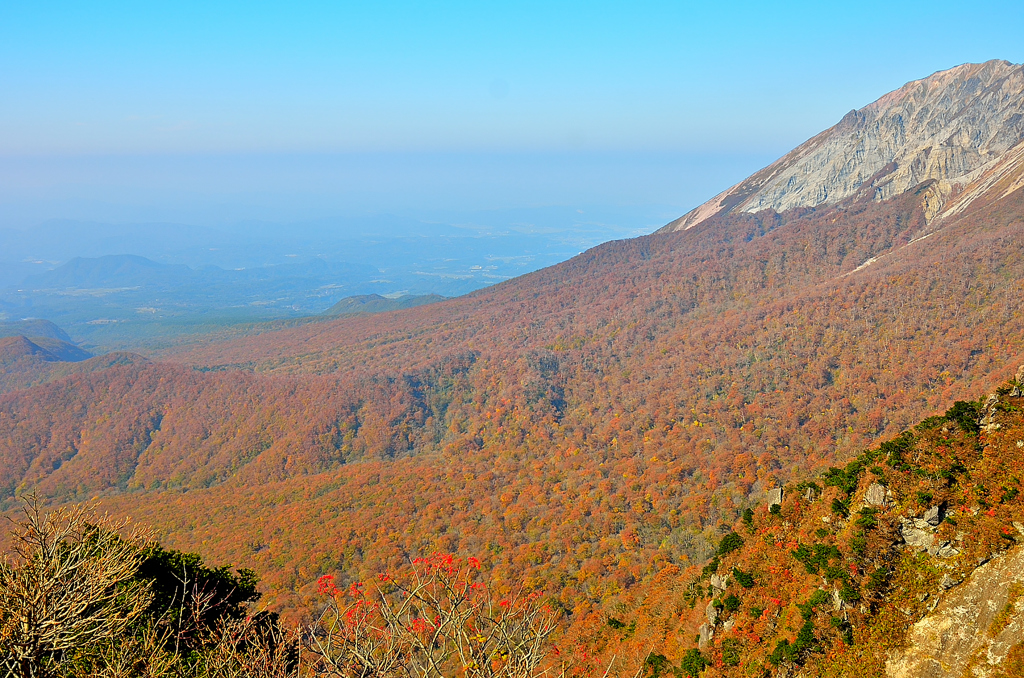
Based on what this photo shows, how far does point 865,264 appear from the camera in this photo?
251ft

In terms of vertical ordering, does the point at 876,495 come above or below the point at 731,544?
above

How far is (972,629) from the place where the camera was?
41.1 feet

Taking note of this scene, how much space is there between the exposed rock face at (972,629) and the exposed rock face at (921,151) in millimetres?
74805

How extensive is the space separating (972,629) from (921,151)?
10787 cm

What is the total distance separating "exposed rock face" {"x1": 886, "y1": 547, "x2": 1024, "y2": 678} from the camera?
11852 millimetres

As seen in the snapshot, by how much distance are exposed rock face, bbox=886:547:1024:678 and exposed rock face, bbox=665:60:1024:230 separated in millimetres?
74805

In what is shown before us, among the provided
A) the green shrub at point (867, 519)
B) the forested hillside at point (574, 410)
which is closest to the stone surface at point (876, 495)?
the green shrub at point (867, 519)

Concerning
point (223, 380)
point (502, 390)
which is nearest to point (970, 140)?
point (502, 390)

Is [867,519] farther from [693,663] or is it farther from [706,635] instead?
[693,663]

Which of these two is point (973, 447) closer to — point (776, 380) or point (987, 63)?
point (776, 380)

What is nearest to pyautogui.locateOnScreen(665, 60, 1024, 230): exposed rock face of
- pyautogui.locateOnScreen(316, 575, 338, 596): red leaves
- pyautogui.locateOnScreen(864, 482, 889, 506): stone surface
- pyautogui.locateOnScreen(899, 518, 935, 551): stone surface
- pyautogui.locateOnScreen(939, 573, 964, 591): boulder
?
pyautogui.locateOnScreen(864, 482, 889, 506): stone surface

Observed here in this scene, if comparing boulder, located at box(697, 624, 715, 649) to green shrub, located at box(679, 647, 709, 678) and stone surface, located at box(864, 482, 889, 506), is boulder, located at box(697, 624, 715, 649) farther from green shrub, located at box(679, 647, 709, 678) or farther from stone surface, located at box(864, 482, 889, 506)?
stone surface, located at box(864, 482, 889, 506)

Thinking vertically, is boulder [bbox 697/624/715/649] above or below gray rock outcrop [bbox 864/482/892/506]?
below

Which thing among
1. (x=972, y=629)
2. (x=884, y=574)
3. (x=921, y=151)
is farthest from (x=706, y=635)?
(x=921, y=151)
